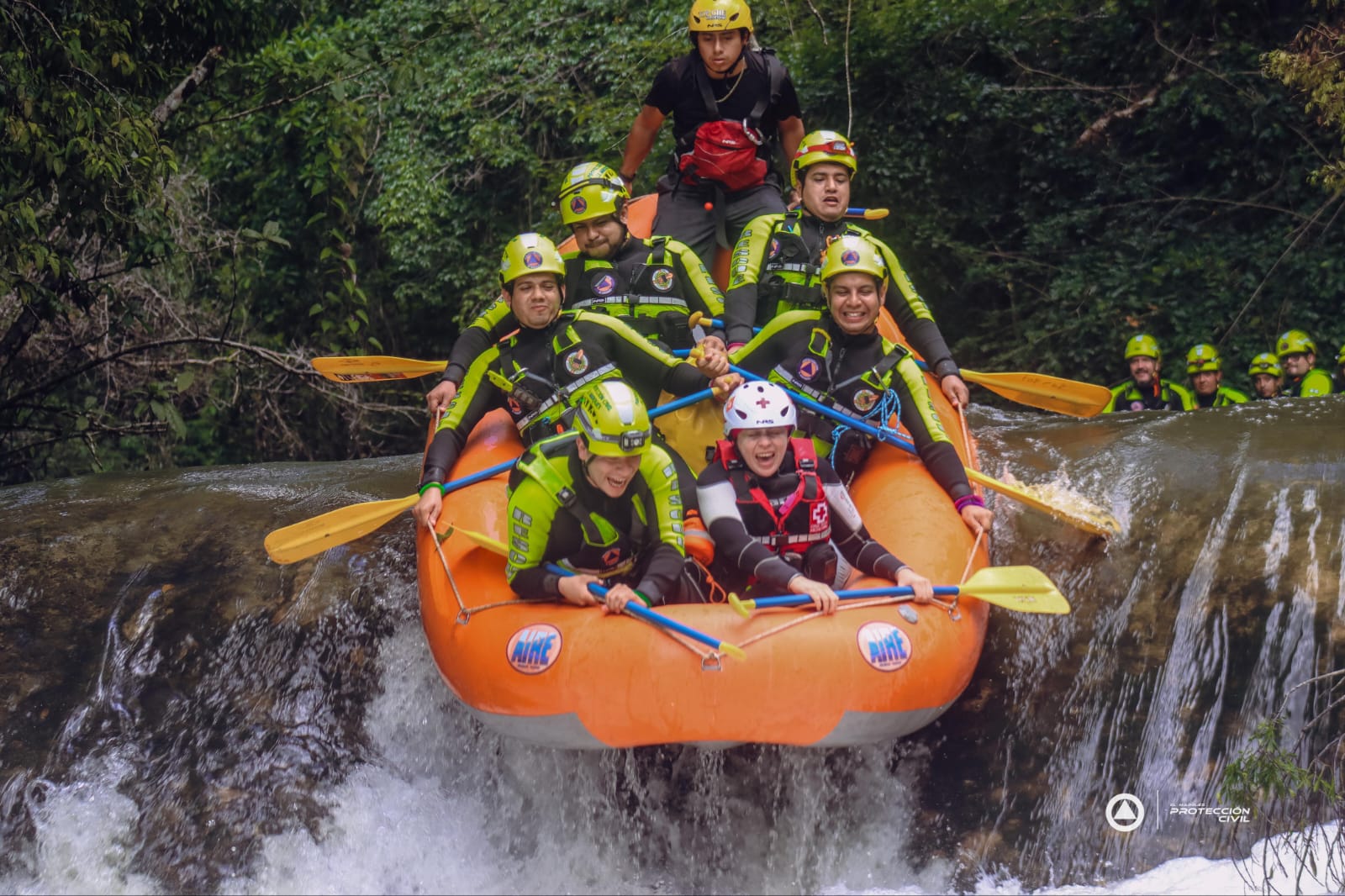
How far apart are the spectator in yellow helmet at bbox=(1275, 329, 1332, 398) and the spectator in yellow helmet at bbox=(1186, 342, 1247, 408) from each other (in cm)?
30

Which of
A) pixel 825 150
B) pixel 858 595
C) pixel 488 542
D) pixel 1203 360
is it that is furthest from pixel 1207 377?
pixel 488 542

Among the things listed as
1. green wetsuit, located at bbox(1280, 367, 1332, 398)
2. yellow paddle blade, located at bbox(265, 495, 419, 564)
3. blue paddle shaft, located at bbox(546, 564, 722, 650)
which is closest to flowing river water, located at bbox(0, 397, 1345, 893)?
yellow paddle blade, located at bbox(265, 495, 419, 564)

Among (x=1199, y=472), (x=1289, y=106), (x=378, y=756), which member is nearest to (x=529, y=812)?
(x=378, y=756)

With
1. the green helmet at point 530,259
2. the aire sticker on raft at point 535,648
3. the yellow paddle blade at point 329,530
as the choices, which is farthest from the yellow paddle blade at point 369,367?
the aire sticker on raft at point 535,648

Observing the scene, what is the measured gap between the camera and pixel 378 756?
500 centimetres

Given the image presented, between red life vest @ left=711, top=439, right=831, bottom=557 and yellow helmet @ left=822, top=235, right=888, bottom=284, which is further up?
yellow helmet @ left=822, top=235, right=888, bottom=284

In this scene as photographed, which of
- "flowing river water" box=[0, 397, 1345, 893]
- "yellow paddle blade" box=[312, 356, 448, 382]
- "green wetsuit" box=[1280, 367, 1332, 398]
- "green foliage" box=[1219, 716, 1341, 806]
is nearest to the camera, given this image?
"green foliage" box=[1219, 716, 1341, 806]

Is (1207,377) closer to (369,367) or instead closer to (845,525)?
(845,525)

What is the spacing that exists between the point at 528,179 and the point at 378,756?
6970 millimetres

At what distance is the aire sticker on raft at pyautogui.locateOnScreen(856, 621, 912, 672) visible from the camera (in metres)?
3.85

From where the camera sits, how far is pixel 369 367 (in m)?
6.12

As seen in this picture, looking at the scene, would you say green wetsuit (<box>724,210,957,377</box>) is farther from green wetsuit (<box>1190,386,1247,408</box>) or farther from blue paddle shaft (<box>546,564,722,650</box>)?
green wetsuit (<box>1190,386,1247,408</box>)

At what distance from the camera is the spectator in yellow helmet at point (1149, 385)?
7918mm

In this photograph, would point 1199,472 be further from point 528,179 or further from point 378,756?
point 528,179
